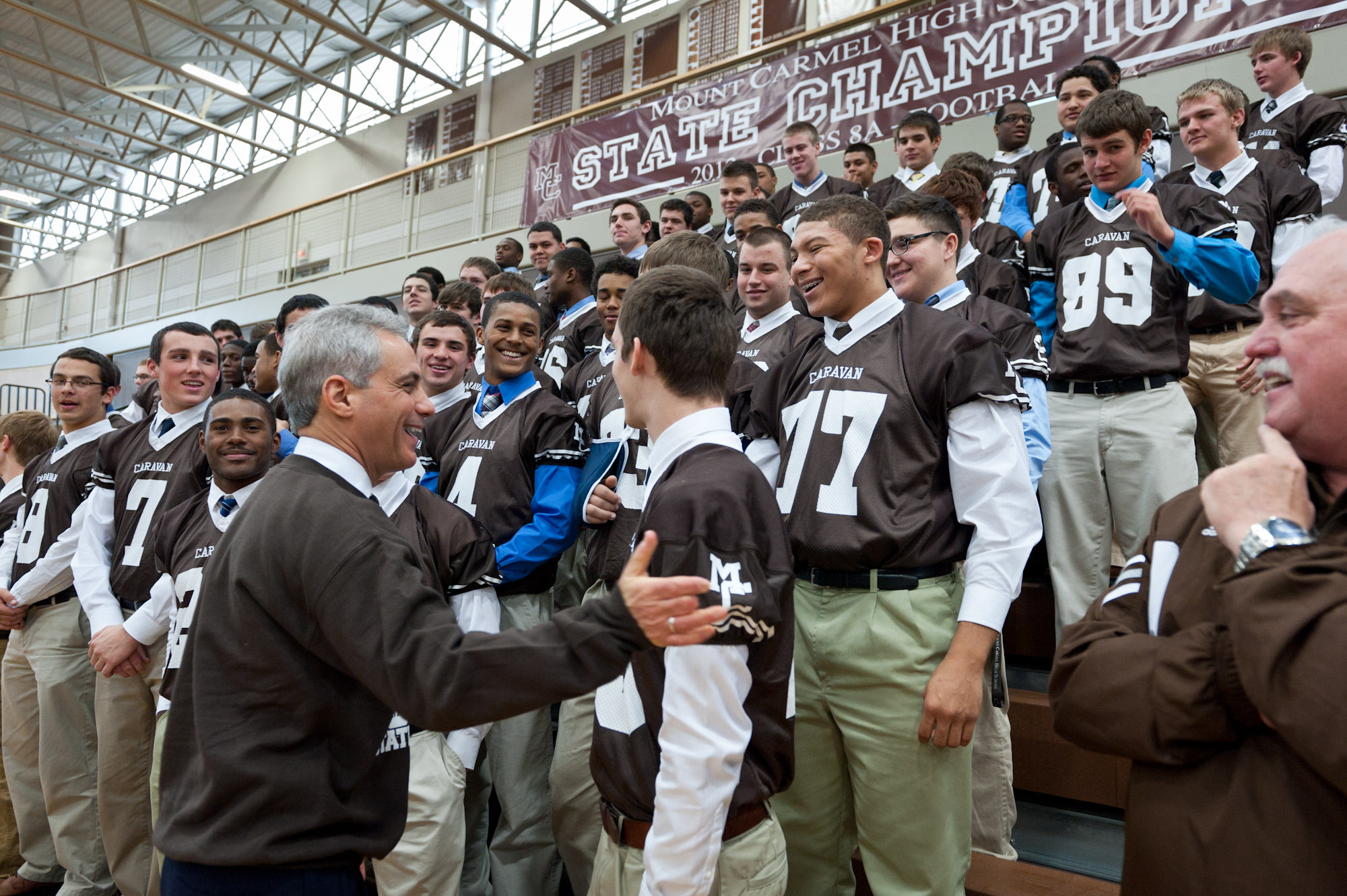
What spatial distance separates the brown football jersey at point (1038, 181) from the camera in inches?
181

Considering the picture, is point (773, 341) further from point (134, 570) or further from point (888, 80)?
point (888, 80)

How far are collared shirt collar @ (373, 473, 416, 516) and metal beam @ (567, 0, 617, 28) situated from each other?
426 inches

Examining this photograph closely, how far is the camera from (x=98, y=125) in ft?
52.2

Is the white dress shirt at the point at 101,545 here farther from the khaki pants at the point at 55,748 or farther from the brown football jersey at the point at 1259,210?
the brown football jersey at the point at 1259,210

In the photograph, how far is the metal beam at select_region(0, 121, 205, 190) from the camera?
16.3m

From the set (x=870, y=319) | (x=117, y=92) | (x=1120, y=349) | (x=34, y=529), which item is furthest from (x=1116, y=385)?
(x=117, y=92)

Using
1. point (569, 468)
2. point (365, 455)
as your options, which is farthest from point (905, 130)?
point (365, 455)

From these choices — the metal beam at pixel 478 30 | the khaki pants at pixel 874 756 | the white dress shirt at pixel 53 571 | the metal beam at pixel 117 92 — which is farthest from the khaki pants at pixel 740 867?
the metal beam at pixel 117 92

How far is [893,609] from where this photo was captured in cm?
188

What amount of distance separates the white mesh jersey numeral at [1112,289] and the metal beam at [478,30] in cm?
1031

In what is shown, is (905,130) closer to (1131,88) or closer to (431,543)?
(1131,88)

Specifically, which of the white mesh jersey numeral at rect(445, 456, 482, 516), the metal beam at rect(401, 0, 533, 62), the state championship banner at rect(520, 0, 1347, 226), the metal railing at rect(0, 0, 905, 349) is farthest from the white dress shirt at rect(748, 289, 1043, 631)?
the metal beam at rect(401, 0, 533, 62)

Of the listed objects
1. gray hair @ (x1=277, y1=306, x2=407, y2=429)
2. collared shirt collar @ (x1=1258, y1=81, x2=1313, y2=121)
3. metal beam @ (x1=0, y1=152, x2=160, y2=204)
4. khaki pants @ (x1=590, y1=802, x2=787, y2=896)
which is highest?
metal beam @ (x1=0, y1=152, x2=160, y2=204)

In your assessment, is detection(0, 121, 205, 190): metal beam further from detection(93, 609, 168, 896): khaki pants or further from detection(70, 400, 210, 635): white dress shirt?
detection(93, 609, 168, 896): khaki pants
